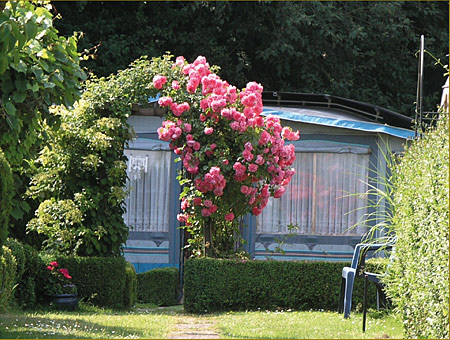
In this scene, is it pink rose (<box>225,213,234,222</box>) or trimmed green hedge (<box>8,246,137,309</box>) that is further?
pink rose (<box>225,213,234,222</box>)

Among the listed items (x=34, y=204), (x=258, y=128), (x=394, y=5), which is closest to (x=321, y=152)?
(x=258, y=128)

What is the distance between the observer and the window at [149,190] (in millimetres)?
12461

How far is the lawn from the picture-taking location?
615 cm

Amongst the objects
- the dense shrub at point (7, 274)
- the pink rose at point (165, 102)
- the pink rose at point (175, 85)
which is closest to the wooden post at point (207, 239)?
the pink rose at point (165, 102)

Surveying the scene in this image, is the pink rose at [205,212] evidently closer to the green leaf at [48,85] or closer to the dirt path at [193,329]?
the dirt path at [193,329]

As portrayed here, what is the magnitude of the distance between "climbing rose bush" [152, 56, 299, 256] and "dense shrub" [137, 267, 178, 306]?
1717 mm

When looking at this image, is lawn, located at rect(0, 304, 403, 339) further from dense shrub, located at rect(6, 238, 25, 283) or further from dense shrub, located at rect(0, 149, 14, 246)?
dense shrub, located at rect(0, 149, 14, 246)

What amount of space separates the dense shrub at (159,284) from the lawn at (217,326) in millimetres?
3004

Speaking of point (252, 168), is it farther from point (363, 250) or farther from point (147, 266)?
point (147, 266)

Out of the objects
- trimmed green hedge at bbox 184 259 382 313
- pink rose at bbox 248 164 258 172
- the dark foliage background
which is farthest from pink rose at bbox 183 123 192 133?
the dark foliage background

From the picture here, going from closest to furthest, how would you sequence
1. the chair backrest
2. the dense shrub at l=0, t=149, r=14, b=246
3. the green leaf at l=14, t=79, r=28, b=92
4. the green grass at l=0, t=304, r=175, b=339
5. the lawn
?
the dense shrub at l=0, t=149, r=14, b=246, the green grass at l=0, t=304, r=175, b=339, the green leaf at l=14, t=79, r=28, b=92, the lawn, the chair backrest

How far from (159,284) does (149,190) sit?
1.76 m

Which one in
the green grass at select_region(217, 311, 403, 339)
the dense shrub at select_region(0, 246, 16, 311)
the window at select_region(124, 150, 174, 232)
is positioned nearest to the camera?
the green grass at select_region(217, 311, 403, 339)

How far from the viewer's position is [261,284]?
9312 mm
